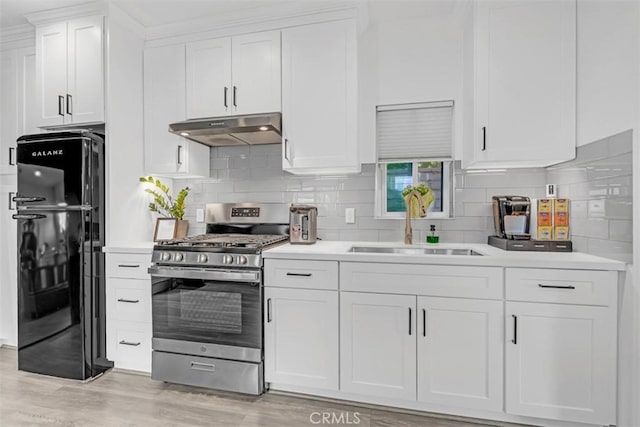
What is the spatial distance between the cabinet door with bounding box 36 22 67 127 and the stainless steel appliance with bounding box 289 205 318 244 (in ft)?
6.33

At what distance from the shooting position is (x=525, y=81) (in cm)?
203

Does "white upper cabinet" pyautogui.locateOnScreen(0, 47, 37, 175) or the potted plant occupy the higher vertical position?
"white upper cabinet" pyautogui.locateOnScreen(0, 47, 37, 175)

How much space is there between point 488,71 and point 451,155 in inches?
25.0

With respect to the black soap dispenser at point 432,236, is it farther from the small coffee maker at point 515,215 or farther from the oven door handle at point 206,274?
the oven door handle at point 206,274

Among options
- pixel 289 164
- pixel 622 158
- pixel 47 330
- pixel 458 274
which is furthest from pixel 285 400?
pixel 622 158

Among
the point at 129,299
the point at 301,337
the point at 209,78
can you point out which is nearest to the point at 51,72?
the point at 209,78

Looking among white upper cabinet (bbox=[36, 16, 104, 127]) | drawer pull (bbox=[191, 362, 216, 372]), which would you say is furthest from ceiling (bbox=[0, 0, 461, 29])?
drawer pull (bbox=[191, 362, 216, 372])

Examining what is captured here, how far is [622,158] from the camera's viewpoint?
160cm

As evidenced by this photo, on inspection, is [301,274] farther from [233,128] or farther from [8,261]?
[8,261]

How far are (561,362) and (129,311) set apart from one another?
2710mm

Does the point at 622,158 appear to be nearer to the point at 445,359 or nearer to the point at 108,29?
the point at 445,359

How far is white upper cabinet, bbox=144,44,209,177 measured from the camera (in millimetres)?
2627

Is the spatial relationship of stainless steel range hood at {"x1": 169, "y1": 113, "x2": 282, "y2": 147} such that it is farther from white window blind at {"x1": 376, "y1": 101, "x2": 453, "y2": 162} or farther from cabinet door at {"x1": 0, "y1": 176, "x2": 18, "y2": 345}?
cabinet door at {"x1": 0, "y1": 176, "x2": 18, "y2": 345}

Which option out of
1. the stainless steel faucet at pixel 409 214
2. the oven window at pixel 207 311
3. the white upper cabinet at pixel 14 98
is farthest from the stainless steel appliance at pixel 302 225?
the white upper cabinet at pixel 14 98
